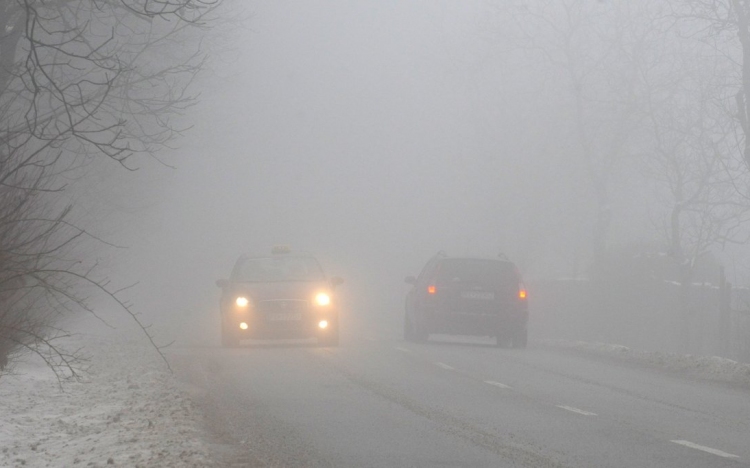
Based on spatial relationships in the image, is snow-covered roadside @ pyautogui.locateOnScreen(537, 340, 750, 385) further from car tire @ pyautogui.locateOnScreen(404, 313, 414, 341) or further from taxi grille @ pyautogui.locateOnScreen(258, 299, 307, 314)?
taxi grille @ pyautogui.locateOnScreen(258, 299, 307, 314)

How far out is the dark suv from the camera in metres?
24.2

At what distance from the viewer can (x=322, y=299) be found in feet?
72.9

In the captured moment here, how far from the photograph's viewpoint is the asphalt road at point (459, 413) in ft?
29.4

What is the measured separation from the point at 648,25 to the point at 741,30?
45.9ft

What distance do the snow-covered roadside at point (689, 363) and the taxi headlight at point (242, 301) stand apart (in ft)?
21.0

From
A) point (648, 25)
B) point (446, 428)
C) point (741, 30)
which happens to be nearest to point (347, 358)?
point (446, 428)

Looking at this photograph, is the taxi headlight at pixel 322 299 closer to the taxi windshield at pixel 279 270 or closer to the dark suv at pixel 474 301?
the taxi windshield at pixel 279 270

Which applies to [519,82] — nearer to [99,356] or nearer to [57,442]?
[99,356]

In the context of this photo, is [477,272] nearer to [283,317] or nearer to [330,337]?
[330,337]

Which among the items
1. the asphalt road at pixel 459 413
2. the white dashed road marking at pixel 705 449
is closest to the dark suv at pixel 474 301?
the asphalt road at pixel 459 413

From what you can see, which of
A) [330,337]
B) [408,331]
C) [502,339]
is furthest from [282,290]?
[502,339]

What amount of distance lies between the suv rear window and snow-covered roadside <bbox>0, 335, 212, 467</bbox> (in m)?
9.33

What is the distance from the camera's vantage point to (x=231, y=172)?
392 feet

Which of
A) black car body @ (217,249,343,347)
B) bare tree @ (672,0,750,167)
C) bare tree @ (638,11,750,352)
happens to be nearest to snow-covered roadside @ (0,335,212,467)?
black car body @ (217,249,343,347)
